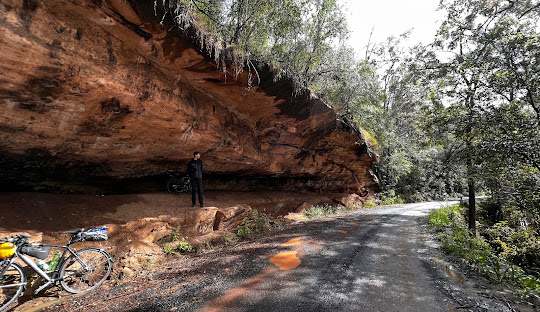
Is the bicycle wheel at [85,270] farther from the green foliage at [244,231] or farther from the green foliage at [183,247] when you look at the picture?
the green foliage at [244,231]

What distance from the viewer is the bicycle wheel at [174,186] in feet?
27.7

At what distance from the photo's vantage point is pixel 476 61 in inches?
295

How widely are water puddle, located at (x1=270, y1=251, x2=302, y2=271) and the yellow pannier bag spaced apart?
4136 millimetres

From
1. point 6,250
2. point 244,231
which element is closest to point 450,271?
point 244,231

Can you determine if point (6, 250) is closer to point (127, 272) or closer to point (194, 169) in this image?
point (127, 272)

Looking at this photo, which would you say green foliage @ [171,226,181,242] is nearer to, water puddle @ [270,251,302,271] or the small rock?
the small rock

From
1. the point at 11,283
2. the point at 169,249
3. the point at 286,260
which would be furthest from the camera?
the point at 169,249

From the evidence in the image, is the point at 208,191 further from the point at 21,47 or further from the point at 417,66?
the point at 417,66

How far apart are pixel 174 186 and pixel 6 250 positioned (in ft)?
17.1

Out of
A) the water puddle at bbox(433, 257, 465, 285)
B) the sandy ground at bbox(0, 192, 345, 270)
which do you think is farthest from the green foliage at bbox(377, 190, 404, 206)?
the sandy ground at bbox(0, 192, 345, 270)

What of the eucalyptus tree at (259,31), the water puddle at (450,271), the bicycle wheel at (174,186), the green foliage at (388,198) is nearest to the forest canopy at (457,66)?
the eucalyptus tree at (259,31)

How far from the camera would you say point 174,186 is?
8391 mm

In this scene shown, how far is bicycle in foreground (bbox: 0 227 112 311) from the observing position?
10.6 ft

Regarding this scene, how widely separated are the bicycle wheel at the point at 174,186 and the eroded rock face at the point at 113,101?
0.51 meters
